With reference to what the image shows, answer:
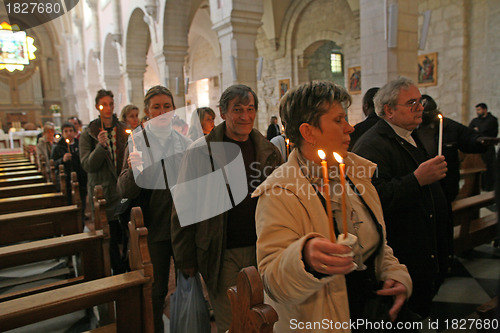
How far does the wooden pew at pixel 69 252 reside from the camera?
2.39 meters

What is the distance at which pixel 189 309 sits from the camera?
1979 millimetres

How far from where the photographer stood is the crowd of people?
1131mm

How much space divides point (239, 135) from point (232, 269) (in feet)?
2.42

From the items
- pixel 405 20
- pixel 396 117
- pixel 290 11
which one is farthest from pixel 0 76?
pixel 396 117

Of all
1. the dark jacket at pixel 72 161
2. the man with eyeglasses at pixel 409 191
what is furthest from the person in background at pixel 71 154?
the man with eyeglasses at pixel 409 191

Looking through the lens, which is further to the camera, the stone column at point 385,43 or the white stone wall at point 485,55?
the white stone wall at point 485,55

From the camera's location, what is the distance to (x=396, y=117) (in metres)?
1.97

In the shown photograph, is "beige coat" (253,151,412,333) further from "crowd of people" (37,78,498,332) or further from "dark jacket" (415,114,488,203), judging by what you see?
"dark jacket" (415,114,488,203)

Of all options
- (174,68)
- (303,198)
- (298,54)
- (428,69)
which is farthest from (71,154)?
(298,54)

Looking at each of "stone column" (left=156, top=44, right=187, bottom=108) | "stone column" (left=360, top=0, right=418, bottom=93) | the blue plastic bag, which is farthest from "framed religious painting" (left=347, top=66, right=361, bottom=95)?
the blue plastic bag

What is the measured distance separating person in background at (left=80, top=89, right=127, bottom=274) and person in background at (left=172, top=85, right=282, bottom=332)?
1.46 metres

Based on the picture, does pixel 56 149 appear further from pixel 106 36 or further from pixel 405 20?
pixel 106 36

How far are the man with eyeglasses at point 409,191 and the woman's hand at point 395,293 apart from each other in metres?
0.60

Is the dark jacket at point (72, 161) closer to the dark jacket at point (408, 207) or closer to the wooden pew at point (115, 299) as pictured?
the wooden pew at point (115, 299)
